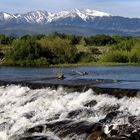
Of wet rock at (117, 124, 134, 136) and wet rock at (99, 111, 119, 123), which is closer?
wet rock at (117, 124, 134, 136)

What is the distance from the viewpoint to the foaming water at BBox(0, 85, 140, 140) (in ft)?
91.5

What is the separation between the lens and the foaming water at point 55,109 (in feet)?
91.5

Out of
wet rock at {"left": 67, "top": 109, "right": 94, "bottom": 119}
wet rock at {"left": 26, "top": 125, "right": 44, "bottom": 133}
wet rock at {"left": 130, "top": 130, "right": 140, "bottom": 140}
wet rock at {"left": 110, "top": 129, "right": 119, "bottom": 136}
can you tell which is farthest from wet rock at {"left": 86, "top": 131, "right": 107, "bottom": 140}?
wet rock at {"left": 67, "top": 109, "right": 94, "bottom": 119}

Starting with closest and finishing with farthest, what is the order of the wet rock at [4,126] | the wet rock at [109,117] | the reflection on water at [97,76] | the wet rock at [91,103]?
1. the wet rock at [109,117]
2. the wet rock at [4,126]
3. the wet rock at [91,103]
4. the reflection on water at [97,76]

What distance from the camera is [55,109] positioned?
101ft

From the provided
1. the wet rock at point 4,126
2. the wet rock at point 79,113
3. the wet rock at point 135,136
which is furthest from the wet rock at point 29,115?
the wet rock at point 135,136

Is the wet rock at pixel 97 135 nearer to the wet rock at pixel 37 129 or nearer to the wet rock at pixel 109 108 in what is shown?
the wet rock at pixel 37 129

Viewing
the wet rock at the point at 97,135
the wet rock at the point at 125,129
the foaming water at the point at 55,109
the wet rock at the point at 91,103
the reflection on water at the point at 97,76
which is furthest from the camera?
the reflection on water at the point at 97,76

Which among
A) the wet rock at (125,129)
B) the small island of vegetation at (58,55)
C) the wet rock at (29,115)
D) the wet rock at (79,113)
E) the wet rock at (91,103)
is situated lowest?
the small island of vegetation at (58,55)

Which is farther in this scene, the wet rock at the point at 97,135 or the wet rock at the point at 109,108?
the wet rock at the point at 109,108

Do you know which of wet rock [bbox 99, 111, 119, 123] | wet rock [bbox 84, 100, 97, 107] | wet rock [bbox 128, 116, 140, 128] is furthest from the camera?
wet rock [bbox 84, 100, 97, 107]

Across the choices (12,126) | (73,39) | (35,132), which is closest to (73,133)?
(35,132)

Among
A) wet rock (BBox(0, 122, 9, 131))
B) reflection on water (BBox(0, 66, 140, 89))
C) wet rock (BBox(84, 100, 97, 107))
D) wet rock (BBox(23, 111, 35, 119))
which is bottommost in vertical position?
reflection on water (BBox(0, 66, 140, 89))

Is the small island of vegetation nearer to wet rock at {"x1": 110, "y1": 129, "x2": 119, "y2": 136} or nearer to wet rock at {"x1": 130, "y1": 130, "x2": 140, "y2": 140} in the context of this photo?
wet rock at {"x1": 110, "y1": 129, "x2": 119, "y2": 136}
